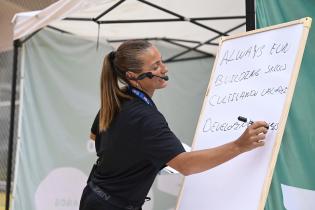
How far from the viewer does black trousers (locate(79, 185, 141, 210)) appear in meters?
1.75

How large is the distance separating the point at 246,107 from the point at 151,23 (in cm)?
262

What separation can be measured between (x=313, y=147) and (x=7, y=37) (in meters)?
4.36

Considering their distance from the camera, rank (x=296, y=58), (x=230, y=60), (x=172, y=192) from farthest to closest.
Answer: (x=172, y=192), (x=230, y=60), (x=296, y=58)

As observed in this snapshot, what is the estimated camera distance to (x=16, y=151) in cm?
430

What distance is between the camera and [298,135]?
2.36 m

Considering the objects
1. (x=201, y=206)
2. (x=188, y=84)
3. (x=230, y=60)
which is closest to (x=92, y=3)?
(x=230, y=60)

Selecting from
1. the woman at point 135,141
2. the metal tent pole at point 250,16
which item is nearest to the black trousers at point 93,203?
the woman at point 135,141

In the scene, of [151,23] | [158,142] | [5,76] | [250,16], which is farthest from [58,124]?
[158,142]

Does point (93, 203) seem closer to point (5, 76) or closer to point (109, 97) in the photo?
point (109, 97)

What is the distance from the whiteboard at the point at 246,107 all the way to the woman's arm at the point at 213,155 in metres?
0.11

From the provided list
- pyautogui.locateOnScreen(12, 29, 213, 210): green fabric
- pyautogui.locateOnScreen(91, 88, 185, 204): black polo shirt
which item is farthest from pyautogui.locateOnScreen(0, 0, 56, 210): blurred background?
pyautogui.locateOnScreen(91, 88, 185, 204): black polo shirt

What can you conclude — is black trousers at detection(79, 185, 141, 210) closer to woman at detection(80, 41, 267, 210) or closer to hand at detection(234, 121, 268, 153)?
woman at detection(80, 41, 267, 210)

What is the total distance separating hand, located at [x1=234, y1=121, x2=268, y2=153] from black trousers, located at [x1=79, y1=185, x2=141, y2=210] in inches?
22.0

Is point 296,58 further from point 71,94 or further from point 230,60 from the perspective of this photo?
point 71,94
